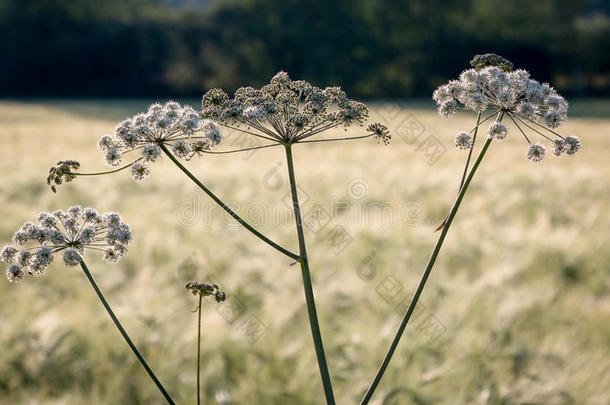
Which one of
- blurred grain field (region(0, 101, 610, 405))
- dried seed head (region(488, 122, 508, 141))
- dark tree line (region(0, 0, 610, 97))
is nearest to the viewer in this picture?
dried seed head (region(488, 122, 508, 141))

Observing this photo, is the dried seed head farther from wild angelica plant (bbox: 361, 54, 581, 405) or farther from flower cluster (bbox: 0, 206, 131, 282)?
flower cluster (bbox: 0, 206, 131, 282)

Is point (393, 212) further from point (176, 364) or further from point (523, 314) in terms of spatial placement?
point (176, 364)

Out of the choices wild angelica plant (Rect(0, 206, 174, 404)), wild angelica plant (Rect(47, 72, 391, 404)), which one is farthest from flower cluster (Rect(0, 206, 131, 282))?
wild angelica plant (Rect(47, 72, 391, 404))

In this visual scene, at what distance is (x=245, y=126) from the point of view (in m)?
1.33

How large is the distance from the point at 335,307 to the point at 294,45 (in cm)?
3283

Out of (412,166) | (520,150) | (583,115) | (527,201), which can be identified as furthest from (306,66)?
(527,201)

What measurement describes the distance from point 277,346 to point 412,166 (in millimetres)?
6858

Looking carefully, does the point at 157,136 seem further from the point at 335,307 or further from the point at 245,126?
the point at 335,307

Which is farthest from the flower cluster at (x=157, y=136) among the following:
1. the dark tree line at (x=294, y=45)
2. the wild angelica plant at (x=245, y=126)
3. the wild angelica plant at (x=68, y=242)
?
the dark tree line at (x=294, y=45)

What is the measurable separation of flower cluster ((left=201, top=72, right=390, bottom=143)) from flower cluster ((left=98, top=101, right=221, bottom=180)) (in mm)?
77

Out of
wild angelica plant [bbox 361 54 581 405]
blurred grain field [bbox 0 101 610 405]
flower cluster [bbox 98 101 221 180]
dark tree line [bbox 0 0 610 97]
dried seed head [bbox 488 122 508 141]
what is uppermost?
dark tree line [bbox 0 0 610 97]

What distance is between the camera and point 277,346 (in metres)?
3.09

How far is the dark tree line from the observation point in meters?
34.3

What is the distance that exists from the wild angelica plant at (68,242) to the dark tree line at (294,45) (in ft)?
103
